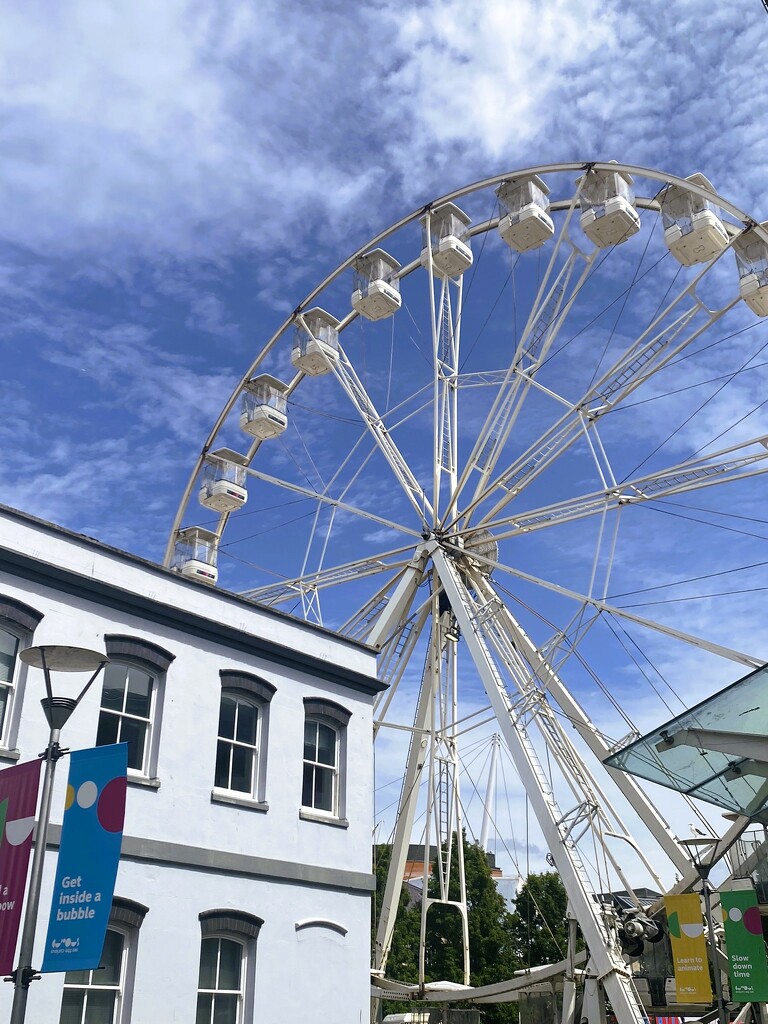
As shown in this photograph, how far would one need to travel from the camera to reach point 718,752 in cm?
1474

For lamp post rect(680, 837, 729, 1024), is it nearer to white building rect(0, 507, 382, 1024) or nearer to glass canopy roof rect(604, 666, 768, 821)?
glass canopy roof rect(604, 666, 768, 821)

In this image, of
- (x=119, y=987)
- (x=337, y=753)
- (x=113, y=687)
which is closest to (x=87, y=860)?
(x=119, y=987)

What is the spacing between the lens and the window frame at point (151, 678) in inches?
522

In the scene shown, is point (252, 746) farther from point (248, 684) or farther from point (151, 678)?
point (151, 678)

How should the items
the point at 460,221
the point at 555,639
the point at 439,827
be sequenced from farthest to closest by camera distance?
the point at 460,221
the point at 439,827
the point at 555,639

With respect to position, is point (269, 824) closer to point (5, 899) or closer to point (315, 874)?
point (315, 874)

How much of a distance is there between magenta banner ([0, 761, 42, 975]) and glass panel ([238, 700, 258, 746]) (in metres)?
4.91

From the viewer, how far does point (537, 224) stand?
79.4ft

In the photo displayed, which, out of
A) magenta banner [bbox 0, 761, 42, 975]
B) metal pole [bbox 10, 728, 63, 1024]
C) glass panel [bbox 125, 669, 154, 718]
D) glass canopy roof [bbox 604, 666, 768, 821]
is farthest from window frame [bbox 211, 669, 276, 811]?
glass canopy roof [bbox 604, 666, 768, 821]

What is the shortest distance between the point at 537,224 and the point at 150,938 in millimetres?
17984

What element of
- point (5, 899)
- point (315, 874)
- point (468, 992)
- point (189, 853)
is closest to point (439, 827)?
point (468, 992)

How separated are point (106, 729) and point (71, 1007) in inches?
127

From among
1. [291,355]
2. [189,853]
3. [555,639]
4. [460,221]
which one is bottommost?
[189,853]

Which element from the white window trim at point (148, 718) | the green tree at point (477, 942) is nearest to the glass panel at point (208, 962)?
the white window trim at point (148, 718)
